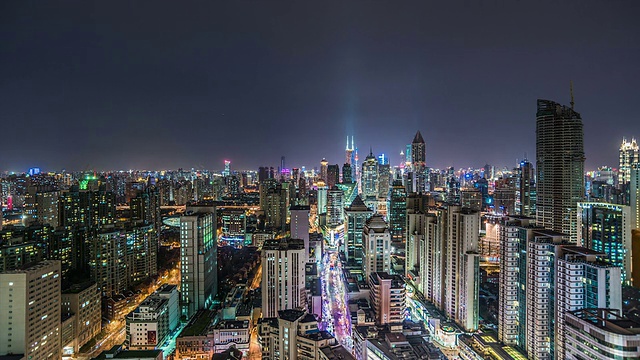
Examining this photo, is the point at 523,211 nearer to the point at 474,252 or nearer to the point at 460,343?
the point at 474,252

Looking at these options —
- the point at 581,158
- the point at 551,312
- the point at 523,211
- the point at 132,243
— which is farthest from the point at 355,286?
the point at 523,211

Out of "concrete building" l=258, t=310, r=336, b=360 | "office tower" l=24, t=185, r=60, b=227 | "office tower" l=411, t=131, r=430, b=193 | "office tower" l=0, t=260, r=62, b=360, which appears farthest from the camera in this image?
"office tower" l=411, t=131, r=430, b=193

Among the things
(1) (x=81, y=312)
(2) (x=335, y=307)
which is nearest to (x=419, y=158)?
(2) (x=335, y=307)

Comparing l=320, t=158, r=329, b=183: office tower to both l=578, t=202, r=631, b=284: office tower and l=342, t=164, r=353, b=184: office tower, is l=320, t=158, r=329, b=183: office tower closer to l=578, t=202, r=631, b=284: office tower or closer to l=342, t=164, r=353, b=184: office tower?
l=342, t=164, r=353, b=184: office tower

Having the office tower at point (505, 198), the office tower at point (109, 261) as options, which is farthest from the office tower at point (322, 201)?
the office tower at point (109, 261)

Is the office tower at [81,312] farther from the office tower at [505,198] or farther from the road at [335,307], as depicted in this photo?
the office tower at [505,198]

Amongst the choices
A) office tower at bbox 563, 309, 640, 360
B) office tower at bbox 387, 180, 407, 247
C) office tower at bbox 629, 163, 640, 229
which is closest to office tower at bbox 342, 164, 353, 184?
office tower at bbox 387, 180, 407, 247
